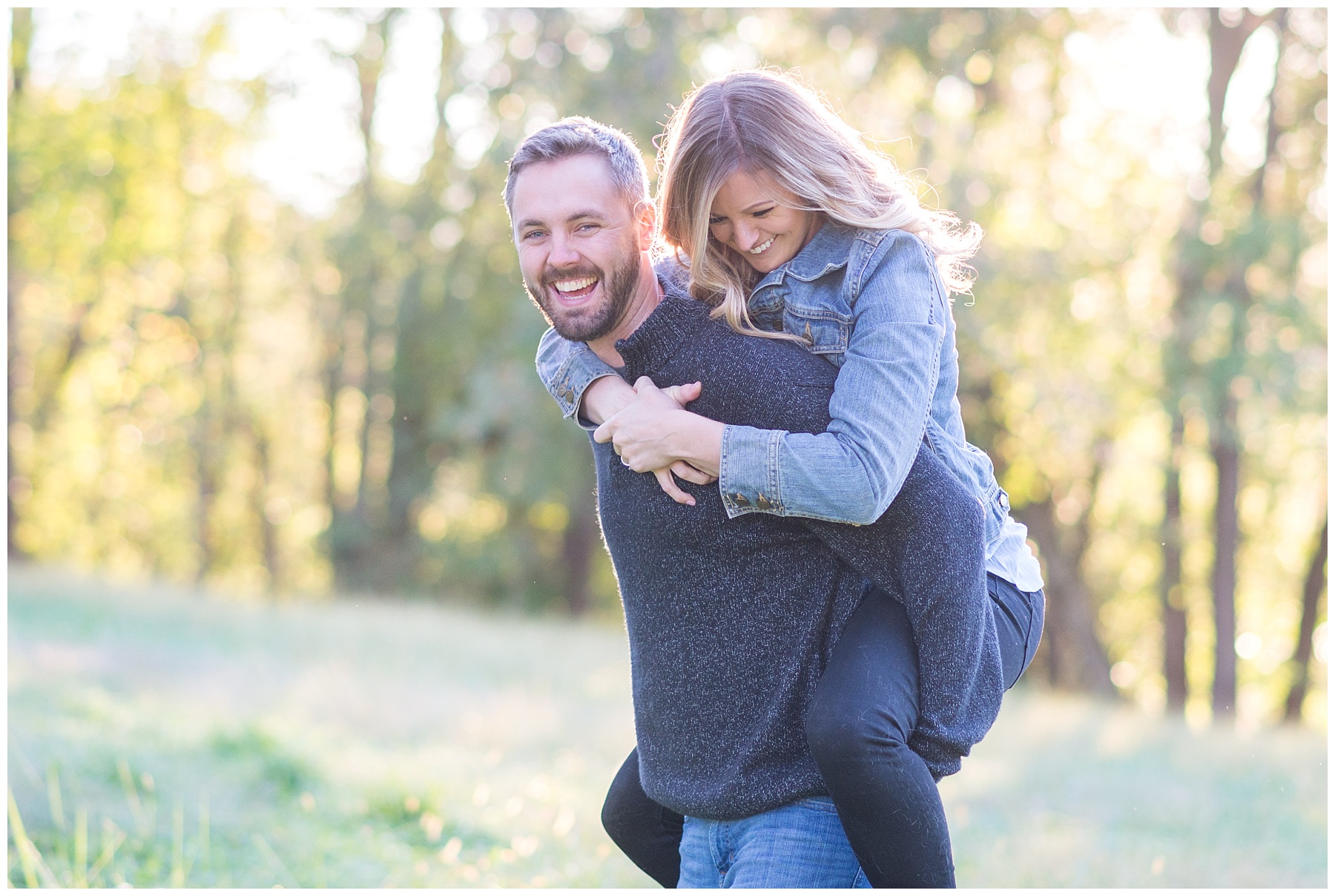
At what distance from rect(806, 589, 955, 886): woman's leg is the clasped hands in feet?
1.47

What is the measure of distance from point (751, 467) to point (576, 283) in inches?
23.5

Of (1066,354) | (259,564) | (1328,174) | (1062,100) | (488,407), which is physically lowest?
(259,564)

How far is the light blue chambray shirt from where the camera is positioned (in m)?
2.06

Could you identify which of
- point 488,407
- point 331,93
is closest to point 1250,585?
point 488,407

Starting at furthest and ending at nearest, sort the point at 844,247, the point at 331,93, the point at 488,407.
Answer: the point at 331,93 < the point at 488,407 < the point at 844,247

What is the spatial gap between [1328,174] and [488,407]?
10.6 metres

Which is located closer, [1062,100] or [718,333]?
[718,333]

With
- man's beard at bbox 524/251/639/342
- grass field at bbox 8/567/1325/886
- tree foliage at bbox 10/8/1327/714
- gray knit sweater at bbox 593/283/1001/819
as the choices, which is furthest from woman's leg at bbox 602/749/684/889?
tree foliage at bbox 10/8/1327/714

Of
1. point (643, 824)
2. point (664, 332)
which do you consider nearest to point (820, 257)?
point (664, 332)

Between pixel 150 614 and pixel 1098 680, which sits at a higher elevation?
pixel 150 614

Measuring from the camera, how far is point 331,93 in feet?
64.7

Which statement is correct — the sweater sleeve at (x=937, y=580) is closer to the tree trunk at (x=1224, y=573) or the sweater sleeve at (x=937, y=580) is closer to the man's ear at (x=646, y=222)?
the man's ear at (x=646, y=222)

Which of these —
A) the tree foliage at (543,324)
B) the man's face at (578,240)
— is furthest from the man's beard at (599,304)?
the tree foliage at (543,324)

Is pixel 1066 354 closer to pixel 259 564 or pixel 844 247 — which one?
pixel 844 247
